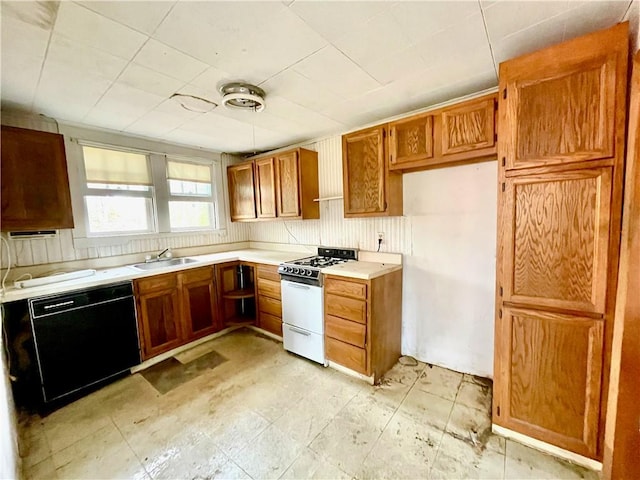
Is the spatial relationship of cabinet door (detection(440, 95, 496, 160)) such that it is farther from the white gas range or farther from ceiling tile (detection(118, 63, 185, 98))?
ceiling tile (detection(118, 63, 185, 98))

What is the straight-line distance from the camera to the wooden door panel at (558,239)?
139cm

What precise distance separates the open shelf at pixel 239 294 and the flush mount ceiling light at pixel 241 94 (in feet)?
7.29

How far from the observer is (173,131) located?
9.55 ft

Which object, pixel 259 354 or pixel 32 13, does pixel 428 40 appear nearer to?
pixel 32 13

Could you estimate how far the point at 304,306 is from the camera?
2.71 metres

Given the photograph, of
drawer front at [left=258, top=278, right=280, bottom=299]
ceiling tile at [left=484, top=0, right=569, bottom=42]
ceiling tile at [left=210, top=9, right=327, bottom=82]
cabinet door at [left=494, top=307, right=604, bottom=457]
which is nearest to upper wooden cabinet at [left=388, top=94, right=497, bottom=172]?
ceiling tile at [left=484, top=0, right=569, bottom=42]

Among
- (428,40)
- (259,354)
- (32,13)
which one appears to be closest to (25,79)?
(32,13)

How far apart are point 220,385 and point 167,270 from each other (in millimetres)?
1285

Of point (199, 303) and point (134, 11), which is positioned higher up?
point (134, 11)

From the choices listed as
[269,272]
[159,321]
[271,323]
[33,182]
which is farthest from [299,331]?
[33,182]

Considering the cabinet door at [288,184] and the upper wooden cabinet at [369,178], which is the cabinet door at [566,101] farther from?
the cabinet door at [288,184]

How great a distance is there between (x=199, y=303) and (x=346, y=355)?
5.96 feet

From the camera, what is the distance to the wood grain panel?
1.87m

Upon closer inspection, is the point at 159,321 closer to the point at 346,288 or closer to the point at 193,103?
the point at 346,288
